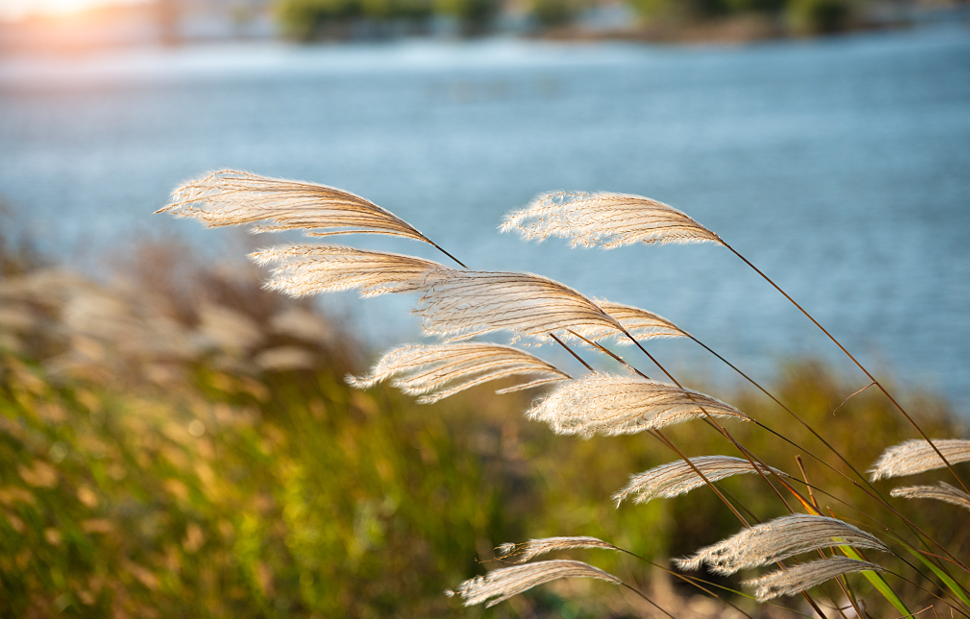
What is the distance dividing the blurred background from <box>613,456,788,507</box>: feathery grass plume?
1.70 m

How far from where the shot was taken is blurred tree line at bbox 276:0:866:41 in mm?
51531

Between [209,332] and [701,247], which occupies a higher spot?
[209,332]

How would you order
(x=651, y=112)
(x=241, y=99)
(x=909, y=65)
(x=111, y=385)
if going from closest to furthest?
(x=111, y=385)
(x=909, y=65)
(x=651, y=112)
(x=241, y=99)

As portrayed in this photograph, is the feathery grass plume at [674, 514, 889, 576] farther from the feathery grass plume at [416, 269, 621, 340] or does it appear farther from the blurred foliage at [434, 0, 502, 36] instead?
the blurred foliage at [434, 0, 502, 36]

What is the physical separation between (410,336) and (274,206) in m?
5.37

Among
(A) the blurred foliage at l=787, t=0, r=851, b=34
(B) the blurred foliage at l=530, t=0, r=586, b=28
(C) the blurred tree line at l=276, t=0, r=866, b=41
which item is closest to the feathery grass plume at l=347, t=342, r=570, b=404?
(A) the blurred foliage at l=787, t=0, r=851, b=34

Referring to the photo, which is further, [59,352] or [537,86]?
[537,86]

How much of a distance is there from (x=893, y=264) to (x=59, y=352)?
1140 centimetres

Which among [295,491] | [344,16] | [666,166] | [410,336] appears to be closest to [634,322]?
[295,491]

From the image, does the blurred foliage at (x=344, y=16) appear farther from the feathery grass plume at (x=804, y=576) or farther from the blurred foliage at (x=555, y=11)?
the feathery grass plume at (x=804, y=576)

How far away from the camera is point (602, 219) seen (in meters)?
0.99

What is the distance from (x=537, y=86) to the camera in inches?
1821

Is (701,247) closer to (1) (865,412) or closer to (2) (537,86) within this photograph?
(1) (865,412)

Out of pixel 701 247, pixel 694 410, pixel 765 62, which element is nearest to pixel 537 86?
pixel 765 62
